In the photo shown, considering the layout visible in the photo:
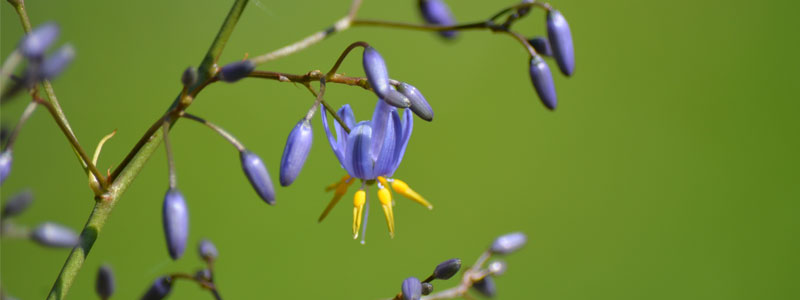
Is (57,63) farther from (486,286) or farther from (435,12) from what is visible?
(486,286)

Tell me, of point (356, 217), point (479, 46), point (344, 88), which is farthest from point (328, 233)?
point (356, 217)

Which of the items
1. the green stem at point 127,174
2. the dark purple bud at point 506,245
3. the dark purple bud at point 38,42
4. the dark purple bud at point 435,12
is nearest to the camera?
the dark purple bud at point 38,42

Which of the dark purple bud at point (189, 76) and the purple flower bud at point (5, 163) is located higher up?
the dark purple bud at point (189, 76)

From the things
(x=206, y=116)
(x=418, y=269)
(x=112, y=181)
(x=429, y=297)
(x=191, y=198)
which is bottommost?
(x=418, y=269)

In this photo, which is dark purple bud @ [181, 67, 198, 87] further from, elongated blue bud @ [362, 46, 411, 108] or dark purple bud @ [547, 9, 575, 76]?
dark purple bud @ [547, 9, 575, 76]

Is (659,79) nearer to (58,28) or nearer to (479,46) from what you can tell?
(479,46)

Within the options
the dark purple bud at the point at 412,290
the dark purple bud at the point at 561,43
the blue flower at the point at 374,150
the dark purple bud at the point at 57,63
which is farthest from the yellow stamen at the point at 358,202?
the dark purple bud at the point at 57,63

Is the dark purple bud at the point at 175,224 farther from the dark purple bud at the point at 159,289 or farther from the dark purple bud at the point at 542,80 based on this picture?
the dark purple bud at the point at 542,80
